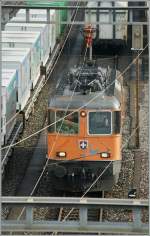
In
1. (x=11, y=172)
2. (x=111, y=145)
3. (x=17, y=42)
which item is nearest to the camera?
(x=111, y=145)

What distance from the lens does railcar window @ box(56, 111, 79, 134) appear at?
12070mm

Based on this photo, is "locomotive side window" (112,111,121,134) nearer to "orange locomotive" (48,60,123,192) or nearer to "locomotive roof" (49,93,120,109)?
"orange locomotive" (48,60,123,192)

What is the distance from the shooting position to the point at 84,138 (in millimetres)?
12039

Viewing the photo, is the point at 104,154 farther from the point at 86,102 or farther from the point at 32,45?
the point at 32,45

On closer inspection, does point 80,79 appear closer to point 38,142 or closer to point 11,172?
point 11,172

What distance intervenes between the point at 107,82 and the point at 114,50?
50.7 feet

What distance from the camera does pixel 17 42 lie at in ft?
66.4

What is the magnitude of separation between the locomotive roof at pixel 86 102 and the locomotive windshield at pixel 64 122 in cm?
13

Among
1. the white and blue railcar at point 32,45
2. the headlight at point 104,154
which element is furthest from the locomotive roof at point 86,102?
the white and blue railcar at point 32,45

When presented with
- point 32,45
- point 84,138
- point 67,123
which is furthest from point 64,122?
point 32,45

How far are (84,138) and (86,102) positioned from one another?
0.67 m

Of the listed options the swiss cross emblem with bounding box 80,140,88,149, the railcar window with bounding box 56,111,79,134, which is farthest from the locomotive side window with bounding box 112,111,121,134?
the railcar window with bounding box 56,111,79,134

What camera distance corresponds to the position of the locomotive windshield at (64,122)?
1207cm

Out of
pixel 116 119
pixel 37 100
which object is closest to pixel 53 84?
pixel 37 100
